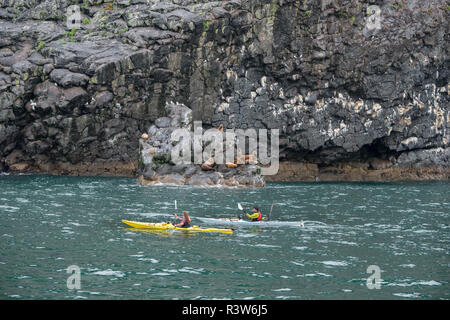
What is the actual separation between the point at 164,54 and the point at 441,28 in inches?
1385

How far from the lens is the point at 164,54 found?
66812 mm

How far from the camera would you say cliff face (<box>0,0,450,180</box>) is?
2586 inches

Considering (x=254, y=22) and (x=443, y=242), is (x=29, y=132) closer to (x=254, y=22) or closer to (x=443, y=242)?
(x=254, y=22)

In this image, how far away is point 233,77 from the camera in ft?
226

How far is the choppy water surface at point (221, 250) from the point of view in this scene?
64.3 ft

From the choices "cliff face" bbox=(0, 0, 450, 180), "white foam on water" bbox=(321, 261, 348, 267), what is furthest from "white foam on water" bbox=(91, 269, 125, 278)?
"cliff face" bbox=(0, 0, 450, 180)

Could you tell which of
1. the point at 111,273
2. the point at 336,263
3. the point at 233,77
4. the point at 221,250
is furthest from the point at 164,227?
the point at 233,77

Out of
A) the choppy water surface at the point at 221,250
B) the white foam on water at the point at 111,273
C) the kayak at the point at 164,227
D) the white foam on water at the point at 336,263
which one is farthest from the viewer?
the kayak at the point at 164,227

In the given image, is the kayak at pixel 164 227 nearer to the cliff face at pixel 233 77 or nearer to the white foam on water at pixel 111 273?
the white foam on water at pixel 111 273

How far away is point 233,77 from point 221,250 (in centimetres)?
4538

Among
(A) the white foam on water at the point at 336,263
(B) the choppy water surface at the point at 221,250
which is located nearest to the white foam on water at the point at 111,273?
(B) the choppy water surface at the point at 221,250

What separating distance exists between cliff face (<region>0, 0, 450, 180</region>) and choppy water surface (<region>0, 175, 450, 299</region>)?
73.3ft

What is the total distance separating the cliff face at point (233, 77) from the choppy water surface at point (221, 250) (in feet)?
73.3

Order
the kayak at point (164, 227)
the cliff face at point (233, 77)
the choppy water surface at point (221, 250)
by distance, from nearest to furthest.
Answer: the choppy water surface at point (221, 250) → the kayak at point (164, 227) → the cliff face at point (233, 77)
